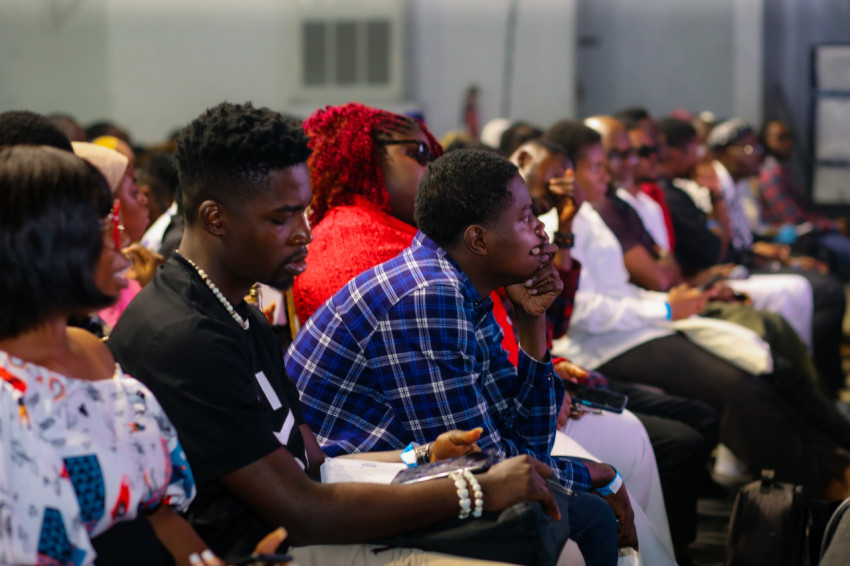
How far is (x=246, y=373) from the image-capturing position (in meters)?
1.61

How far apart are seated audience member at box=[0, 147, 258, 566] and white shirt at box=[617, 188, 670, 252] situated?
10.4ft

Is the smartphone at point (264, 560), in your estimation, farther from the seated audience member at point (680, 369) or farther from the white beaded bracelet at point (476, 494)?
the seated audience member at point (680, 369)

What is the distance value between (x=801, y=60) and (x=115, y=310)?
8.39 metres

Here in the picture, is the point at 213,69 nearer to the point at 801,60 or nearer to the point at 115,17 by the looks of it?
the point at 115,17

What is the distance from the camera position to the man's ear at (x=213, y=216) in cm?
174

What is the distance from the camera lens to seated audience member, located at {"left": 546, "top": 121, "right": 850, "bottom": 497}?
347 cm

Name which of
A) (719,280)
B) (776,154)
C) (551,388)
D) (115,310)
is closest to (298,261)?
(551,388)

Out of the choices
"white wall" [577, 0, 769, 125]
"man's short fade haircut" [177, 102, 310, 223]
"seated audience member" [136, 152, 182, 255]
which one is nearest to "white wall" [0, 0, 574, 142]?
"white wall" [577, 0, 769, 125]

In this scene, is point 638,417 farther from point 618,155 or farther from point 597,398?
point 618,155

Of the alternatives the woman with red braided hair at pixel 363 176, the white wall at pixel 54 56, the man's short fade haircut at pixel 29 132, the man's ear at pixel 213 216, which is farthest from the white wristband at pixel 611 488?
the white wall at pixel 54 56

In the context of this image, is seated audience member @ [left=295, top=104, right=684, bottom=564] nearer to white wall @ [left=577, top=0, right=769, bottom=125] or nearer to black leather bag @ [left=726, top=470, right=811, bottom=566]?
black leather bag @ [left=726, top=470, right=811, bottom=566]

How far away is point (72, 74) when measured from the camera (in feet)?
30.3

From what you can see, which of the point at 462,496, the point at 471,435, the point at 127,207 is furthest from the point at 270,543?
the point at 127,207

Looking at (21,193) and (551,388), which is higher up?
(21,193)
